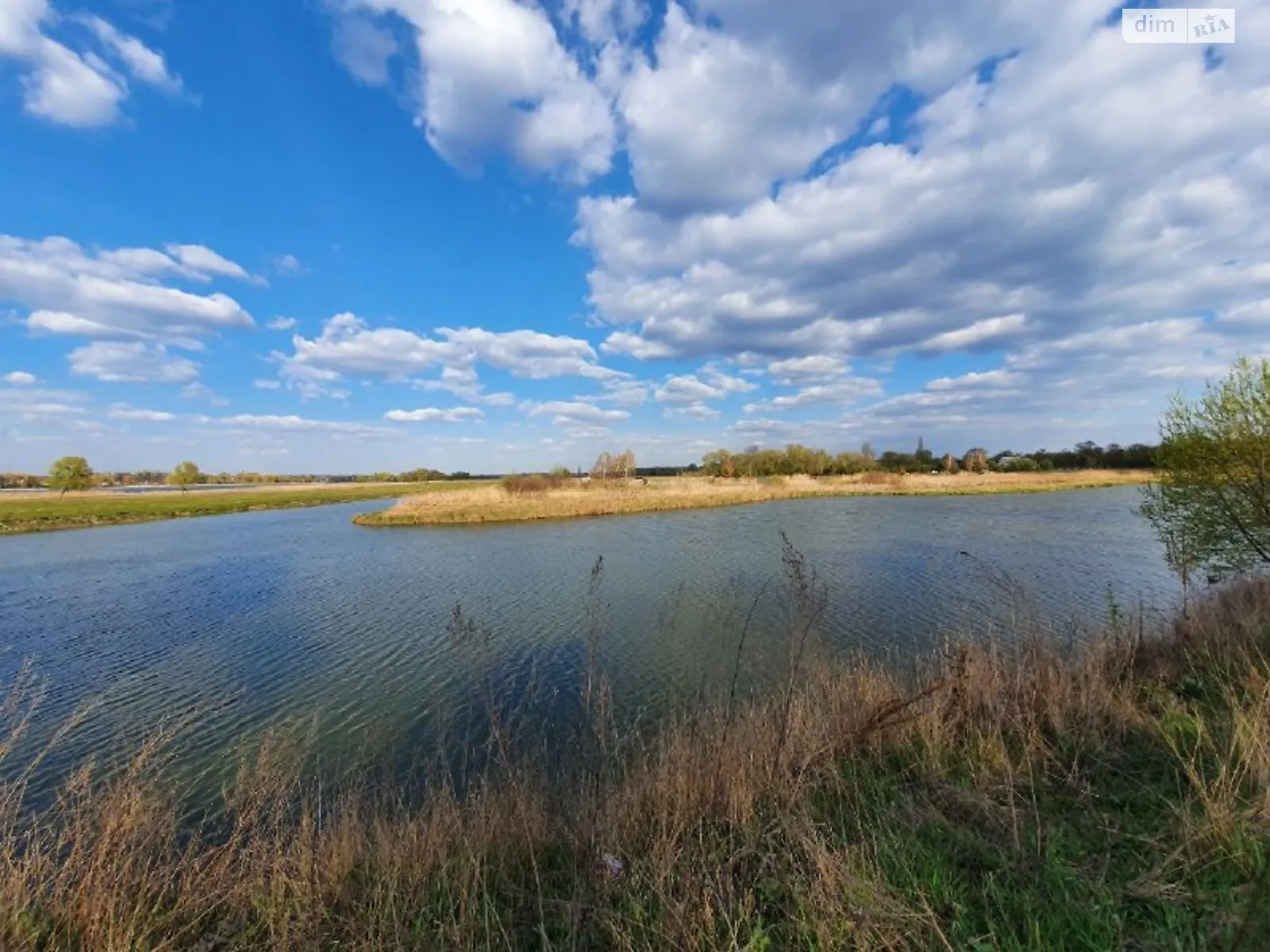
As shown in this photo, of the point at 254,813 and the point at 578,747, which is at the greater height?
the point at 254,813

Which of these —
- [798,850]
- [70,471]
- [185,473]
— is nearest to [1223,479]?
[798,850]

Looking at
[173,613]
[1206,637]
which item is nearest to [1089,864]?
[1206,637]

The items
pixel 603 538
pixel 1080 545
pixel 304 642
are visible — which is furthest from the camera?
pixel 603 538

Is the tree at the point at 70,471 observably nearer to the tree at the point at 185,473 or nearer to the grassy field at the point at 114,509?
the grassy field at the point at 114,509

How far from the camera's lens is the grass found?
293 centimetres

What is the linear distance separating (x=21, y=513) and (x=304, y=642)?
65395 millimetres

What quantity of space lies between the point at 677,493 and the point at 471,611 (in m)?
38.4

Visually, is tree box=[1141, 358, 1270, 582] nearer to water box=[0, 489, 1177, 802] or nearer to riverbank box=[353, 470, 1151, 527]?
water box=[0, 489, 1177, 802]

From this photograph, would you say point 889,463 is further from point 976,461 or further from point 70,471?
point 70,471

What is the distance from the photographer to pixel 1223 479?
10578 mm

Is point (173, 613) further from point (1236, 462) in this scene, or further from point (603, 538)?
point (1236, 462)

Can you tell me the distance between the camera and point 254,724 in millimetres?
9422

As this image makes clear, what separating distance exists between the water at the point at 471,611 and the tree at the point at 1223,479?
198 centimetres

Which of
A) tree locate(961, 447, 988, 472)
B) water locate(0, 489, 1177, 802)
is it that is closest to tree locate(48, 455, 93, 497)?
water locate(0, 489, 1177, 802)
